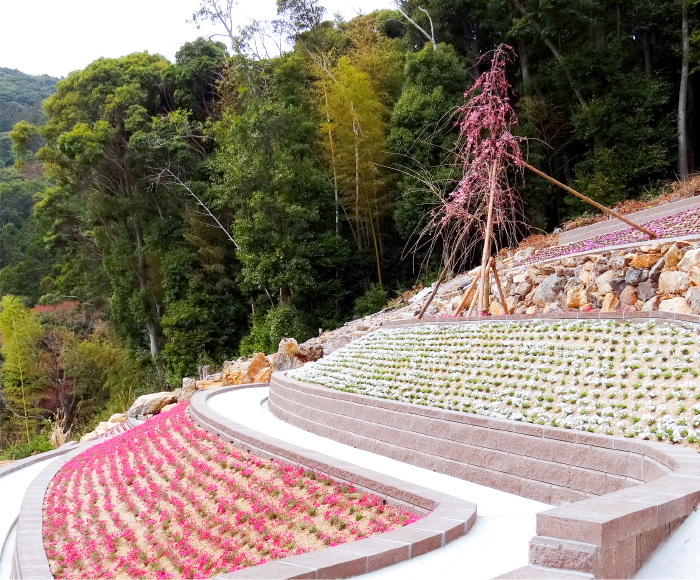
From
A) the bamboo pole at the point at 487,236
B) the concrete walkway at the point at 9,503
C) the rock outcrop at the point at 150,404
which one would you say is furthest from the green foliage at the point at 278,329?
the bamboo pole at the point at 487,236

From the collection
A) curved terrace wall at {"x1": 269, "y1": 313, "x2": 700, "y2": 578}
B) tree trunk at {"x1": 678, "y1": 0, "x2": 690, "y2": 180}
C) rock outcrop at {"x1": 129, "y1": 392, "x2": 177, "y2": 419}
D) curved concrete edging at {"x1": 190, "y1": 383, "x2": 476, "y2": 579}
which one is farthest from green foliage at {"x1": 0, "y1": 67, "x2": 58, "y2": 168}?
curved concrete edging at {"x1": 190, "y1": 383, "x2": 476, "y2": 579}

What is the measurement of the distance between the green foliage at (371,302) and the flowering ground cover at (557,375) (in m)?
9.67

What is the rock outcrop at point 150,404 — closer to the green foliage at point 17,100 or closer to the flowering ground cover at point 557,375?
the flowering ground cover at point 557,375

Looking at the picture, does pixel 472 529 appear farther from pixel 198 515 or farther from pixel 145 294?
pixel 145 294

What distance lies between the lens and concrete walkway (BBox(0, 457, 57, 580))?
275 inches

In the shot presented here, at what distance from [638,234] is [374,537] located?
10053 millimetres

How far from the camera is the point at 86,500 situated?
8.00 meters

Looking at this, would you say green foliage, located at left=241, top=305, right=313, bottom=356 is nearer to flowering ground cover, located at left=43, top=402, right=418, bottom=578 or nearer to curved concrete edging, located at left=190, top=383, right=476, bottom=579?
flowering ground cover, located at left=43, top=402, right=418, bottom=578

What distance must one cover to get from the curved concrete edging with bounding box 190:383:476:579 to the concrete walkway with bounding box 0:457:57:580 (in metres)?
3.19

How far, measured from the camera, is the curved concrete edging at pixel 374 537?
3.38 metres

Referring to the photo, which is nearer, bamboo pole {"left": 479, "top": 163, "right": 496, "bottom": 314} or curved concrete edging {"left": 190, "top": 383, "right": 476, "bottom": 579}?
curved concrete edging {"left": 190, "top": 383, "right": 476, "bottom": 579}

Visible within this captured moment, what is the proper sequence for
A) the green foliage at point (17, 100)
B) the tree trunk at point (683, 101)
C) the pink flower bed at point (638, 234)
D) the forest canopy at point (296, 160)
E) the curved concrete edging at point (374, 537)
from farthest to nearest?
the green foliage at point (17, 100) → the forest canopy at point (296, 160) → the tree trunk at point (683, 101) → the pink flower bed at point (638, 234) → the curved concrete edging at point (374, 537)

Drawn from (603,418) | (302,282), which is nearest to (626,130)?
(302,282)

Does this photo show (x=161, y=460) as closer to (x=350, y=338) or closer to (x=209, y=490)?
(x=209, y=490)
